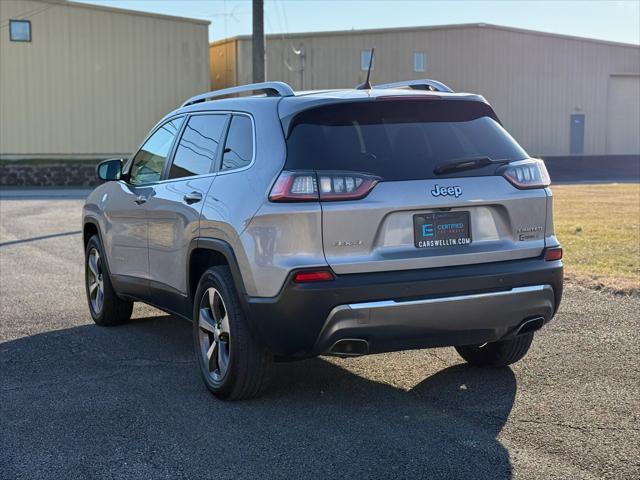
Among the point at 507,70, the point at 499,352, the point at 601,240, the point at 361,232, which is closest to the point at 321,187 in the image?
the point at 361,232

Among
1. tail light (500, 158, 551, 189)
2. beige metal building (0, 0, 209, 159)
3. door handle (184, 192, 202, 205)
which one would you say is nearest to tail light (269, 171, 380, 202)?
tail light (500, 158, 551, 189)

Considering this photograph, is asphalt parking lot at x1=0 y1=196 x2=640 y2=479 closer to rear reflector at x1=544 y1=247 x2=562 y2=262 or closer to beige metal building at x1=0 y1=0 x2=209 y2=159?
rear reflector at x1=544 y1=247 x2=562 y2=262

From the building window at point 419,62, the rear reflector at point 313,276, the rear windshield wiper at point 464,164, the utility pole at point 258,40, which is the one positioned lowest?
the rear reflector at point 313,276

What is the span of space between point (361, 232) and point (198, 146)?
1.78m

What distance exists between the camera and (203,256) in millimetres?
5555

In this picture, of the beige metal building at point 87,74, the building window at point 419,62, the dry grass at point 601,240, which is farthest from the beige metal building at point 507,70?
the dry grass at point 601,240

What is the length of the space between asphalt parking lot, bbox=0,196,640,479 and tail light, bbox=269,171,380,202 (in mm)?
1247

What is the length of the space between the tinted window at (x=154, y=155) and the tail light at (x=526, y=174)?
2.58 metres

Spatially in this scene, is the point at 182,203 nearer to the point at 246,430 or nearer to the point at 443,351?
the point at 246,430

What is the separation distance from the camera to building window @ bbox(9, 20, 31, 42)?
3475cm

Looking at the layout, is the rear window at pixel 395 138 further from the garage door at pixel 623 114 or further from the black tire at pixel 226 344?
the garage door at pixel 623 114

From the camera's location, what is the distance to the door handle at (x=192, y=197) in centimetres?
544

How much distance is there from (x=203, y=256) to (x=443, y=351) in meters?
1.98

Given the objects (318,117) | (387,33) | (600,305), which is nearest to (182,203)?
(318,117)
